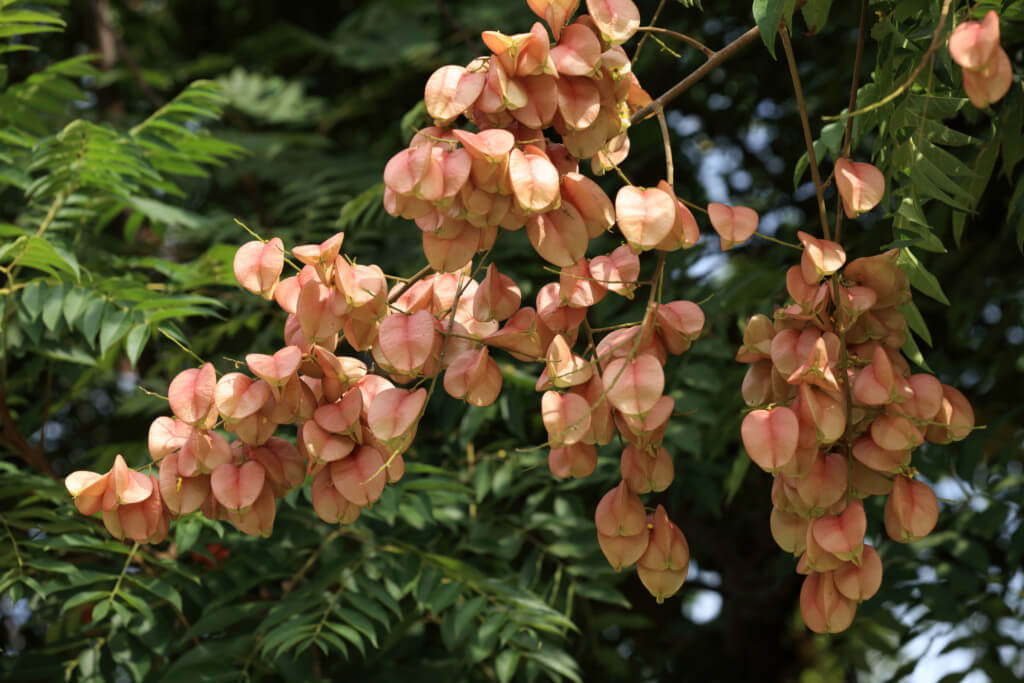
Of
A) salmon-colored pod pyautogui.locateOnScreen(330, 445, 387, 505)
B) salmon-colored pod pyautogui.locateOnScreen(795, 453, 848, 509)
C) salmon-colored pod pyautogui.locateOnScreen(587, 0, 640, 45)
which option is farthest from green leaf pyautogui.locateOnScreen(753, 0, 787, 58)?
salmon-colored pod pyautogui.locateOnScreen(330, 445, 387, 505)

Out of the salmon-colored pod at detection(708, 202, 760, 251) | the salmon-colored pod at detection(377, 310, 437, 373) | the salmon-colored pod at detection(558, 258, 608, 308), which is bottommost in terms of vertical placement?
the salmon-colored pod at detection(377, 310, 437, 373)

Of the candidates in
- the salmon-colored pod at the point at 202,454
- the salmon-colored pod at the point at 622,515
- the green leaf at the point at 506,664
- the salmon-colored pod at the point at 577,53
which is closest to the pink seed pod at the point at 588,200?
the salmon-colored pod at the point at 577,53

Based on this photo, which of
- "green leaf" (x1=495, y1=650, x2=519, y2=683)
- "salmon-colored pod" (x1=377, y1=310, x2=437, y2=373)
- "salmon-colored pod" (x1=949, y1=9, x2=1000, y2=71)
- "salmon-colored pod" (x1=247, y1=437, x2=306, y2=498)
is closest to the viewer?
"salmon-colored pod" (x1=949, y1=9, x2=1000, y2=71)

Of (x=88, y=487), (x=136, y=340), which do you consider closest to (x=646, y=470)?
(x=88, y=487)

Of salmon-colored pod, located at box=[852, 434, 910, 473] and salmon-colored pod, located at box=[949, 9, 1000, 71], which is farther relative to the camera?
salmon-colored pod, located at box=[852, 434, 910, 473]

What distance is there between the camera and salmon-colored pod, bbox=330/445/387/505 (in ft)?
4.01

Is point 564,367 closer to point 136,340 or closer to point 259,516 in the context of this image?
point 259,516

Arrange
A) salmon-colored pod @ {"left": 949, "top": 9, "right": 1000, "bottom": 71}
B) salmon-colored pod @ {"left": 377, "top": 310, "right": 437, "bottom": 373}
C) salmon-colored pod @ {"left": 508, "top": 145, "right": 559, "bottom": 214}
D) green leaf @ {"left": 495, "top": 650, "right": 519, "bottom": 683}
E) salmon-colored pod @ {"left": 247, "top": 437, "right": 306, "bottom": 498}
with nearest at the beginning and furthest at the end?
1. salmon-colored pod @ {"left": 949, "top": 9, "right": 1000, "bottom": 71}
2. salmon-colored pod @ {"left": 508, "top": 145, "right": 559, "bottom": 214}
3. salmon-colored pod @ {"left": 377, "top": 310, "right": 437, "bottom": 373}
4. salmon-colored pod @ {"left": 247, "top": 437, "right": 306, "bottom": 498}
5. green leaf @ {"left": 495, "top": 650, "right": 519, "bottom": 683}

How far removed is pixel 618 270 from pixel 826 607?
18.8 inches

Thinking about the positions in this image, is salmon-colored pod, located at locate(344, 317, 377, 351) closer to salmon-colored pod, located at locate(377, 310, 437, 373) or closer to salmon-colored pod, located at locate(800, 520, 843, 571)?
salmon-colored pod, located at locate(377, 310, 437, 373)

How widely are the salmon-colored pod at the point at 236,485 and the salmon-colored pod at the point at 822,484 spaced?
2.19 feet

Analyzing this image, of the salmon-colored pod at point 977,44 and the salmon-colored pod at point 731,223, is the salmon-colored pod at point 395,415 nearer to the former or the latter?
the salmon-colored pod at point 731,223

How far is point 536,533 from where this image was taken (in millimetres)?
2477

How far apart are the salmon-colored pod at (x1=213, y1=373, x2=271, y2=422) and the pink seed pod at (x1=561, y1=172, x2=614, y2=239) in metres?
0.44
